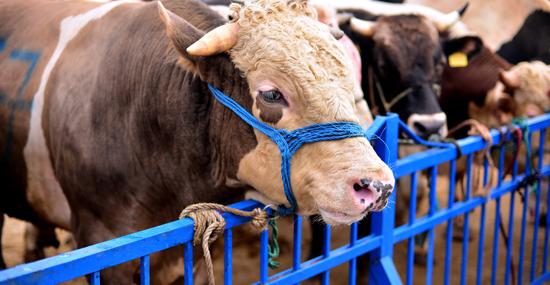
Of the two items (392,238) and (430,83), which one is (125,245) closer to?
(392,238)

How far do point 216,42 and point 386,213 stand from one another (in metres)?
1.12

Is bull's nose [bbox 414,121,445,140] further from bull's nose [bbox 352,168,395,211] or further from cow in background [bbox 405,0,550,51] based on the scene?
cow in background [bbox 405,0,550,51]

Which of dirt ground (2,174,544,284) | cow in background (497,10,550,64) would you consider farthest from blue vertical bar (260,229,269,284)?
cow in background (497,10,550,64)

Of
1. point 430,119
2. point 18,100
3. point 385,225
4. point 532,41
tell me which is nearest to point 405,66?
point 430,119

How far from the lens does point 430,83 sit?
4059 mm

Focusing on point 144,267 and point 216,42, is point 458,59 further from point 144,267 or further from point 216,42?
point 144,267

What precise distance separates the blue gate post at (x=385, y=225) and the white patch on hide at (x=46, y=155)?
169 centimetres

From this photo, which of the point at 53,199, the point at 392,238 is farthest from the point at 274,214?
the point at 53,199

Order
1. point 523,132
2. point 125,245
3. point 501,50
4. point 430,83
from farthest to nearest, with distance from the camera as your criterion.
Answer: point 501,50
point 430,83
point 523,132
point 125,245

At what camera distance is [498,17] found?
6.91 m

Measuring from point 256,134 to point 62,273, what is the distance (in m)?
0.88

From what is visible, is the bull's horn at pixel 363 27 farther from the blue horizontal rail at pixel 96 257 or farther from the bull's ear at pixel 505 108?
the blue horizontal rail at pixel 96 257

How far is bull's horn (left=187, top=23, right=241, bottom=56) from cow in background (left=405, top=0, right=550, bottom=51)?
17.4 feet

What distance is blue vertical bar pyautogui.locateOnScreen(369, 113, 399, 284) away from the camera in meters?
2.21
